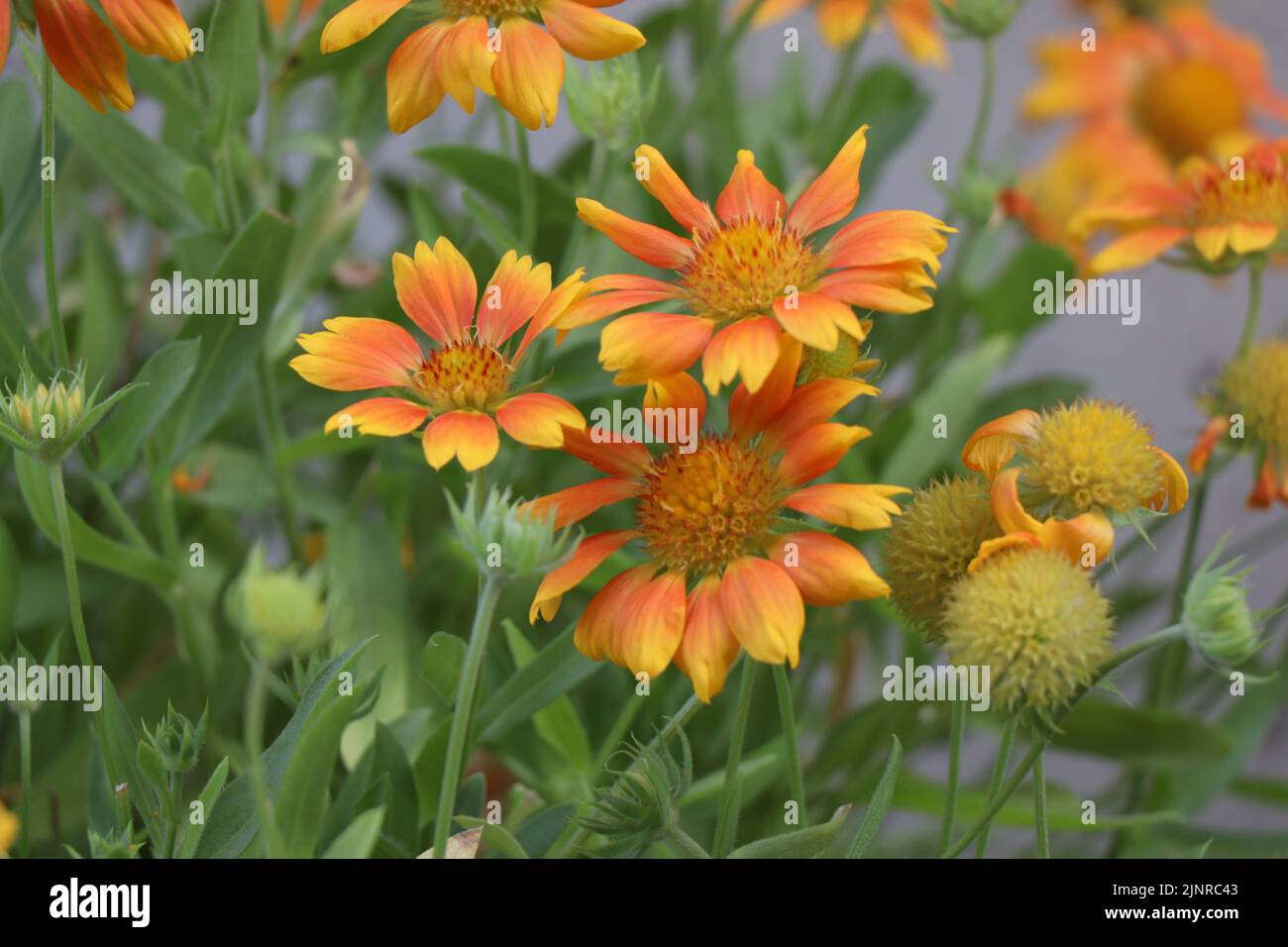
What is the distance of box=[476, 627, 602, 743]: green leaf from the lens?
359 millimetres

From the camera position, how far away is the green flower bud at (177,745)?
1.00 ft

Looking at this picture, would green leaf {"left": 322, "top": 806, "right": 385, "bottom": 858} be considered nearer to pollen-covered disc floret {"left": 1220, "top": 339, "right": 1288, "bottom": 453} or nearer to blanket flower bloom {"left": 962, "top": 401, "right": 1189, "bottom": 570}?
blanket flower bloom {"left": 962, "top": 401, "right": 1189, "bottom": 570}

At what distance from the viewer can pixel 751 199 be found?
0.32 meters

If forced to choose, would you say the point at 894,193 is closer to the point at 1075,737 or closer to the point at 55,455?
the point at 1075,737

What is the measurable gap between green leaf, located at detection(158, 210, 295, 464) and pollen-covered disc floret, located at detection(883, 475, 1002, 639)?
0.20 metres

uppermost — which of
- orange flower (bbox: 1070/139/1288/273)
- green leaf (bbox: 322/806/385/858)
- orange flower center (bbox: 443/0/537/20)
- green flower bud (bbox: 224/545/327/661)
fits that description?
orange flower center (bbox: 443/0/537/20)

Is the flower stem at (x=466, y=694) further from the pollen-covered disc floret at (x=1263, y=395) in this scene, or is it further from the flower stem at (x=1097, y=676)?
the pollen-covered disc floret at (x=1263, y=395)

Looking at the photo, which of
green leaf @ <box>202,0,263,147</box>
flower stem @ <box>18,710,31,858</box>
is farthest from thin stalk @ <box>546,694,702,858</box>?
green leaf @ <box>202,0,263,147</box>

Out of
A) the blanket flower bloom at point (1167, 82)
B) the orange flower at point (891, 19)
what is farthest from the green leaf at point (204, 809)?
the blanket flower bloom at point (1167, 82)

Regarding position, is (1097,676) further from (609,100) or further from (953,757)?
(609,100)

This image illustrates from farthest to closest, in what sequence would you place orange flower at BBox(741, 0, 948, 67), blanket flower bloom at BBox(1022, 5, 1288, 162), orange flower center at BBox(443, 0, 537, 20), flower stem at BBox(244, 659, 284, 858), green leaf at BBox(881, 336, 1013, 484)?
blanket flower bloom at BBox(1022, 5, 1288, 162)
orange flower at BBox(741, 0, 948, 67)
green leaf at BBox(881, 336, 1013, 484)
orange flower center at BBox(443, 0, 537, 20)
flower stem at BBox(244, 659, 284, 858)

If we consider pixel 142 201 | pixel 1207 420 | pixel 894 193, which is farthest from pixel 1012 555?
pixel 894 193

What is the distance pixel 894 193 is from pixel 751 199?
68 cm
